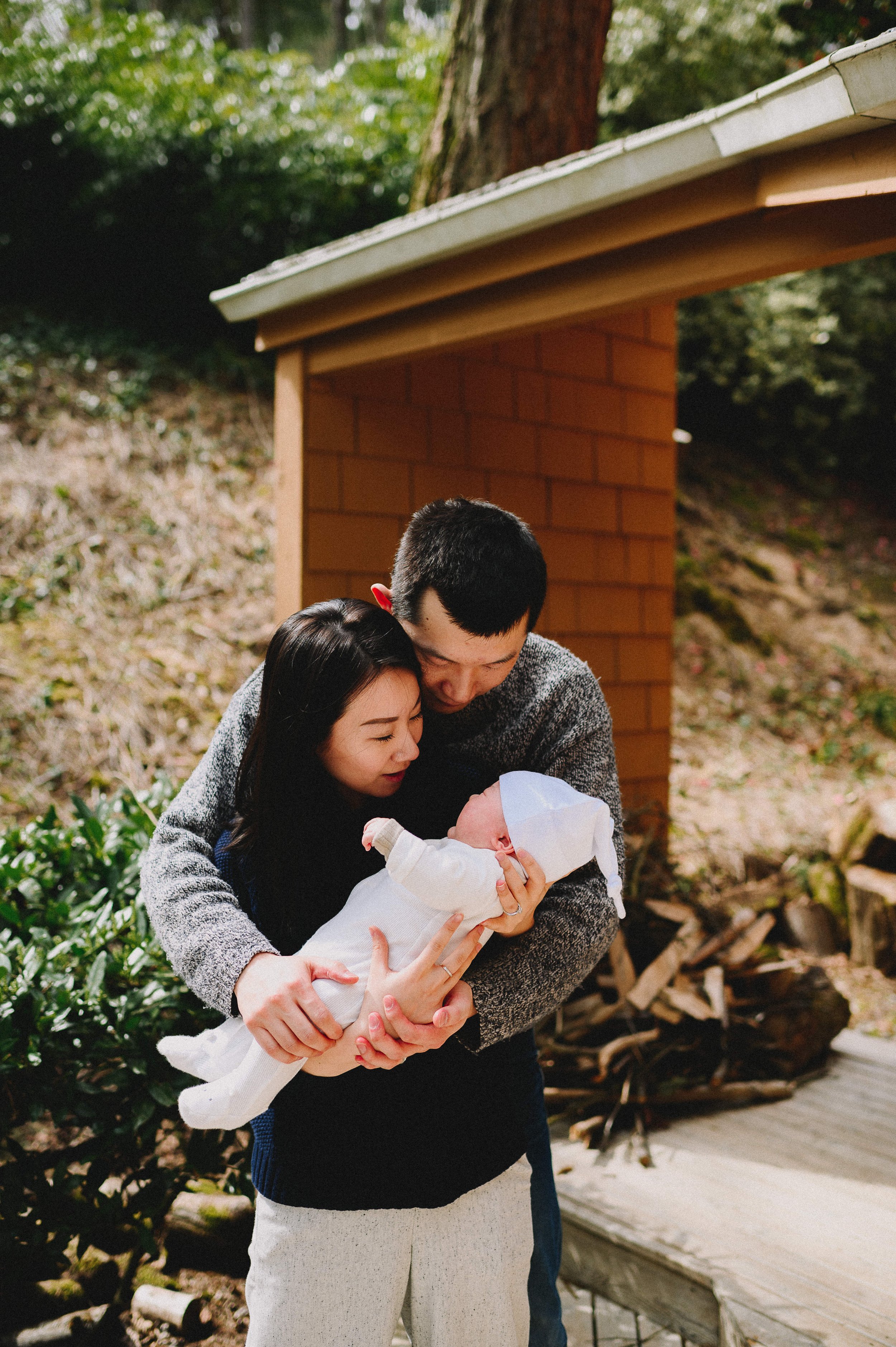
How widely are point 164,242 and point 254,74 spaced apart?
2.26 m

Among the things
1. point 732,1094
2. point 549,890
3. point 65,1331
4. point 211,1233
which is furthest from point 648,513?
point 65,1331

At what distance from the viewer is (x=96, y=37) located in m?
8.74

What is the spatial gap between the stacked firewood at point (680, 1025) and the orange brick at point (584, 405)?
1.91m

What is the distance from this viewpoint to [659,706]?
13.9ft

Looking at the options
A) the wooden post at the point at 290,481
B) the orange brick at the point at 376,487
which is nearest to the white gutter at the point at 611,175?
the wooden post at the point at 290,481

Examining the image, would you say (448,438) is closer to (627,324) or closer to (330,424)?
(330,424)

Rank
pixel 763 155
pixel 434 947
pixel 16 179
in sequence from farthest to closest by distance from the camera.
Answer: pixel 16 179
pixel 763 155
pixel 434 947

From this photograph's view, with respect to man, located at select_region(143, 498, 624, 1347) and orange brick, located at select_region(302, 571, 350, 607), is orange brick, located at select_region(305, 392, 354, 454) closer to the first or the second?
orange brick, located at select_region(302, 571, 350, 607)

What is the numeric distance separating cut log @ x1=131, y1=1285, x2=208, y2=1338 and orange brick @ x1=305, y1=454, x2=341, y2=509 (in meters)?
2.29

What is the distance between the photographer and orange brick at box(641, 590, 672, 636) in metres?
4.25

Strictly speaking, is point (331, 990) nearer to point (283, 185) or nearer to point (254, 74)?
point (283, 185)

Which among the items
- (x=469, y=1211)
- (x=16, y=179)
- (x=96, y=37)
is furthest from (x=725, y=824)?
(x=96, y=37)

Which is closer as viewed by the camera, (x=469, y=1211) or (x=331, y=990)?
(x=331, y=990)

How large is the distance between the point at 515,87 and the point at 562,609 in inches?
127
